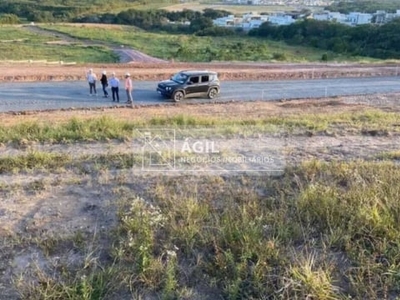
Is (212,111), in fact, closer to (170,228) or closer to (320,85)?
(320,85)

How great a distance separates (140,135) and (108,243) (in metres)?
6.14

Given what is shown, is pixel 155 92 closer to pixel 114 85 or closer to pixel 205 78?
pixel 205 78

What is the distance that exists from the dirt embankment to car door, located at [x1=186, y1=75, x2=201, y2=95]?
18.4 feet

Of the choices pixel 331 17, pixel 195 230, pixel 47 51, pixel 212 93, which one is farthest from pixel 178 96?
pixel 331 17

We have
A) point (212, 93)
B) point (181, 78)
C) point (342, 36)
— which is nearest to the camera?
point (181, 78)

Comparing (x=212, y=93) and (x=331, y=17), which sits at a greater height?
(x=212, y=93)

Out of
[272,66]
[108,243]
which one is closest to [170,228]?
[108,243]

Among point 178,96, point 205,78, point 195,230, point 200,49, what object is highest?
point 195,230

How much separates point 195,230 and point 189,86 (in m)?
19.6

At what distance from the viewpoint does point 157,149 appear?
32.7 feet

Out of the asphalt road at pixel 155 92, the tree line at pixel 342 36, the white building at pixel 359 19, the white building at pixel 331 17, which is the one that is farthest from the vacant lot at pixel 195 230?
the white building at pixel 359 19

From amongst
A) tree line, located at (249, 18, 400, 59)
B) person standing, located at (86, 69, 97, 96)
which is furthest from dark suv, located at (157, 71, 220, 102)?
tree line, located at (249, 18, 400, 59)

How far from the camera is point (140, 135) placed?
11.6m

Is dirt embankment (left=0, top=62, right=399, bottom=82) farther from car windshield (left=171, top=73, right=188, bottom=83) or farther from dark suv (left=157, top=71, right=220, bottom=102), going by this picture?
dark suv (left=157, top=71, right=220, bottom=102)
